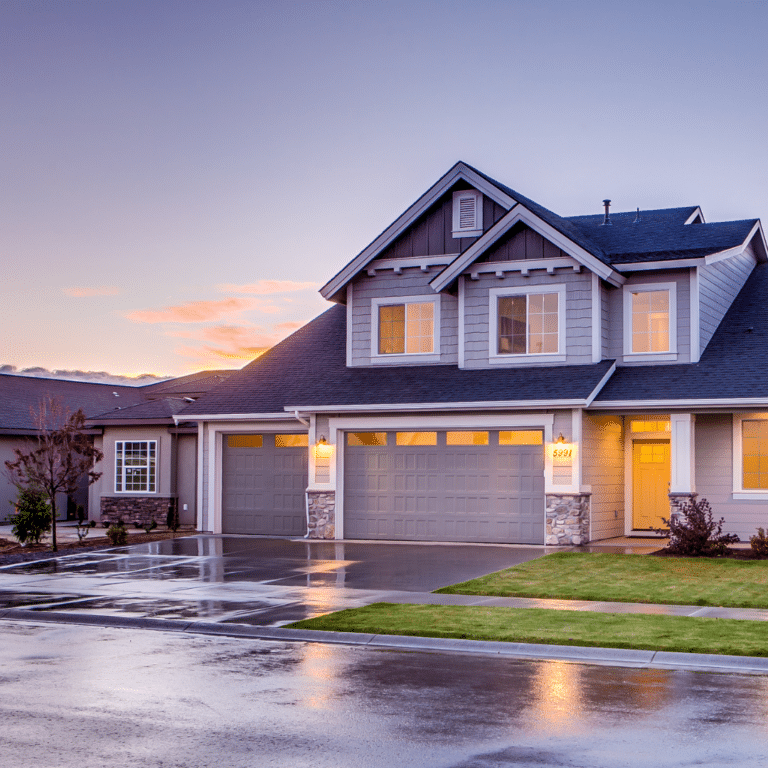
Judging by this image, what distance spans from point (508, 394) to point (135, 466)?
1301 centimetres

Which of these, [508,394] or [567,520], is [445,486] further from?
[567,520]

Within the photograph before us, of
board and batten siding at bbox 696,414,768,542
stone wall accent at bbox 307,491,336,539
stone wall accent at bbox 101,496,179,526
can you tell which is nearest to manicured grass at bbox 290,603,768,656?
board and batten siding at bbox 696,414,768,542

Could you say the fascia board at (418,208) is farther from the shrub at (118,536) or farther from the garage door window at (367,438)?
the shrub at (118,536)

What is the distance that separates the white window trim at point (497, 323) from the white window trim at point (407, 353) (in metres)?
1.58

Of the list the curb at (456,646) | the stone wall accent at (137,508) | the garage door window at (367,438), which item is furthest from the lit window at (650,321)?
the stone wall accent at (137,508)

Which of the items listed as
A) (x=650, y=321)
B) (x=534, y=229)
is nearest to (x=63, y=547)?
(x=534, y=229)

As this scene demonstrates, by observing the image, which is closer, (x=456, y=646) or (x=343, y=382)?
(x=456, y=646)

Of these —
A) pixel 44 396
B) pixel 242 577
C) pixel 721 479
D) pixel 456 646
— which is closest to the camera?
pixel 456 646

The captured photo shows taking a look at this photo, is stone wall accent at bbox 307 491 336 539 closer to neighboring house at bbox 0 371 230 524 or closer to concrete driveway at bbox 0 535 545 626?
concrete driveway at bbox 0 535 545 626

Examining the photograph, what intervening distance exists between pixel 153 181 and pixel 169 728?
69.7ft

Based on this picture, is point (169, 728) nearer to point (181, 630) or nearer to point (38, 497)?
point (181, 630)

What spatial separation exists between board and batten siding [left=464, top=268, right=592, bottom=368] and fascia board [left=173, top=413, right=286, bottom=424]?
16.4 ft

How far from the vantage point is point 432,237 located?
993 inches

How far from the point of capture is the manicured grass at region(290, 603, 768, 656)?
10508mm
